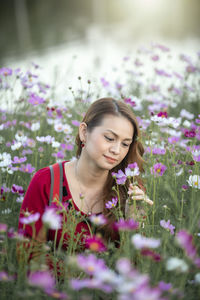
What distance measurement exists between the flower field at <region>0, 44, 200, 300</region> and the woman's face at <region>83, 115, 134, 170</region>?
0.26 ft

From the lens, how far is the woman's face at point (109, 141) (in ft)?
4.56

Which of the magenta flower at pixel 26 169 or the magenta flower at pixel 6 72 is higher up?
the magenta flower at pixel 6 72

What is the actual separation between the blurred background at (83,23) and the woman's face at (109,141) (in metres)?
5.74

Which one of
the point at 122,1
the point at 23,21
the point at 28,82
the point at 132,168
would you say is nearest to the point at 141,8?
the point at 122,1

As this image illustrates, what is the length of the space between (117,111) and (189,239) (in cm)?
77

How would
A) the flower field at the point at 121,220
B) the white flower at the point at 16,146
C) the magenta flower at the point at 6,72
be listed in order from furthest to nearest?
1. the magenta flower at the point at 6,72
2. the white flower at the point at 16,146
3. the flower field at the point at 121,220

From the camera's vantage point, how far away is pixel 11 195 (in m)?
1.84

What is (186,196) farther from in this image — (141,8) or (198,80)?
(141,8)

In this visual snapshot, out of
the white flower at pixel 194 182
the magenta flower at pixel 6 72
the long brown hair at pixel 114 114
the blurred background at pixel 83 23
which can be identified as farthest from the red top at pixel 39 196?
the blurred background at pixel 83 23

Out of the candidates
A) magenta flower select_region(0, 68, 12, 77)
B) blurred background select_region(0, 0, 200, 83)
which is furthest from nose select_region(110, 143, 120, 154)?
blurred background select_region(0, 0, 200, 83)

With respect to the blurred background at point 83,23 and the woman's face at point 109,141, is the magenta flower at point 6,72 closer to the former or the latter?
the woman's face at point 109,141

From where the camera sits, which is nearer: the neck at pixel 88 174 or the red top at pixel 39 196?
the red top at pixel 39 196

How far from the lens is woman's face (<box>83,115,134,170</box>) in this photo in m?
1.39

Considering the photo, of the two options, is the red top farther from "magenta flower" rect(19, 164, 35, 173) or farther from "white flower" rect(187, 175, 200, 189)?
"white flower" rect(187, 175, 200, 189)
